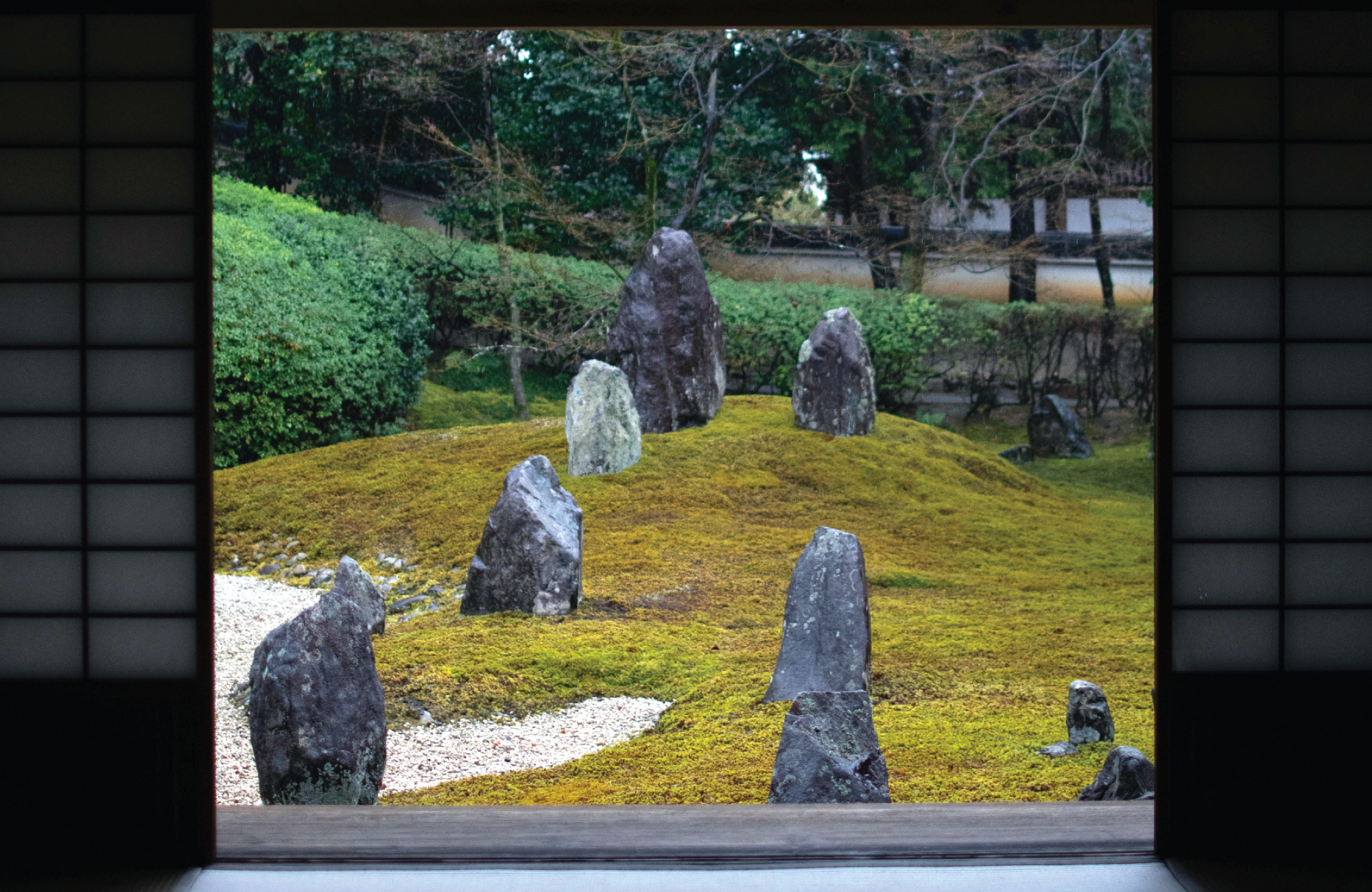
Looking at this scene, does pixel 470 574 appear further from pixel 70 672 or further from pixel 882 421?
pixel 882 421

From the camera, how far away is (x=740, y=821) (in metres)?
2.81

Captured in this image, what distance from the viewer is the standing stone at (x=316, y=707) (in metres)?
3.74

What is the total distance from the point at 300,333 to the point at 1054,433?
7905 millimetres

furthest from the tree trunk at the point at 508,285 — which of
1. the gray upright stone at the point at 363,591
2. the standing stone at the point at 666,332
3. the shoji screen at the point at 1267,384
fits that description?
the shoji screen at the point at 1267,384

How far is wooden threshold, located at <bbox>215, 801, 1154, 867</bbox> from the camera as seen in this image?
8.49 feet

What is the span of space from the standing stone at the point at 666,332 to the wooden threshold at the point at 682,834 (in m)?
6.39

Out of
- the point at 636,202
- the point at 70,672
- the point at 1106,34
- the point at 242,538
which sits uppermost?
the point at 1106,34

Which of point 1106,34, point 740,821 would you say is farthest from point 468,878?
point 1106,34

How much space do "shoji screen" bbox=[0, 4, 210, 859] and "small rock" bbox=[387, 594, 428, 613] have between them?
167 inches

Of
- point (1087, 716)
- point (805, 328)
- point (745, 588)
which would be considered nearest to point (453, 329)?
point (805, 328)

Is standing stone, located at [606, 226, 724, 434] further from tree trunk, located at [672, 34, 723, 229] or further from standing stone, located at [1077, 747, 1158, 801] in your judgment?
standing stone, located at [1077, 747, 1158, 801]

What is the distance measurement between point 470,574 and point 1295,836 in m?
4.55

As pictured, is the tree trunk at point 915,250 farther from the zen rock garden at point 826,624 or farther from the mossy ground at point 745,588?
the zen rock garden at point 826,624

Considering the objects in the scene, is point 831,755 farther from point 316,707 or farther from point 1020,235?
point 1020,235
